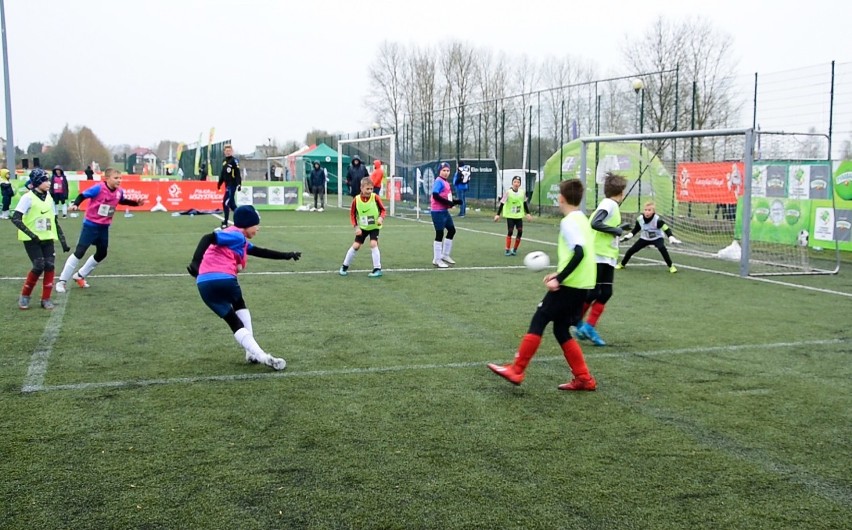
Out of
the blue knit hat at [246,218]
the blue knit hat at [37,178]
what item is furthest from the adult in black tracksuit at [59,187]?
the blue knit hat at [246,218]

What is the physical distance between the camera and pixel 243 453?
16.3 feet

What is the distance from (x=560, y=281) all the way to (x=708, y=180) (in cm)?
1418

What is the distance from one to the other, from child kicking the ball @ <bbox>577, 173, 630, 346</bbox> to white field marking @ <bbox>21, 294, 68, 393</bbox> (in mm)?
5204

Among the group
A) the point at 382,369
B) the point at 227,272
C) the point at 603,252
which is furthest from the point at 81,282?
the point at 603,252

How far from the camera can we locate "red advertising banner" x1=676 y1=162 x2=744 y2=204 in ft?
59.0

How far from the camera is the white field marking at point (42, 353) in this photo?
6473 millimetres

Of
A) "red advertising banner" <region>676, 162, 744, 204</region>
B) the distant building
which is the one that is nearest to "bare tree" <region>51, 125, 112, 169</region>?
the distant building

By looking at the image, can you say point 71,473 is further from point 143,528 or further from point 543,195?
point 543,195

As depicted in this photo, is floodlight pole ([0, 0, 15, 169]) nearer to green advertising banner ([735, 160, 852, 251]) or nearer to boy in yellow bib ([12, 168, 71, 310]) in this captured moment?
boy in yellow bib ([12, 168, 71, 310])

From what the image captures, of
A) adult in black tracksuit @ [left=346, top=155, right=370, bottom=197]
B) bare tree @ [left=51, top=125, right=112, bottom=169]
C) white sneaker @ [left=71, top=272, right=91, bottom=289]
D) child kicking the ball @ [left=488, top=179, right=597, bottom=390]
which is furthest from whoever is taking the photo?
bare tree @ [left=51, top=125, right=112, bottom=169]

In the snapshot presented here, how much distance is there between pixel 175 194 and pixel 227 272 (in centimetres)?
2754

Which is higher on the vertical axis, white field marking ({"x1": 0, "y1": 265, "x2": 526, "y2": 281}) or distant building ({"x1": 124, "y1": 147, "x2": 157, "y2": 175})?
distant building ({"x1": 124, "y1": 147, "x2": 157, "y2": 175})

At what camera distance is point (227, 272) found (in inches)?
276

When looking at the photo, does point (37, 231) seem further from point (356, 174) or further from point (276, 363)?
point (356, 174)
